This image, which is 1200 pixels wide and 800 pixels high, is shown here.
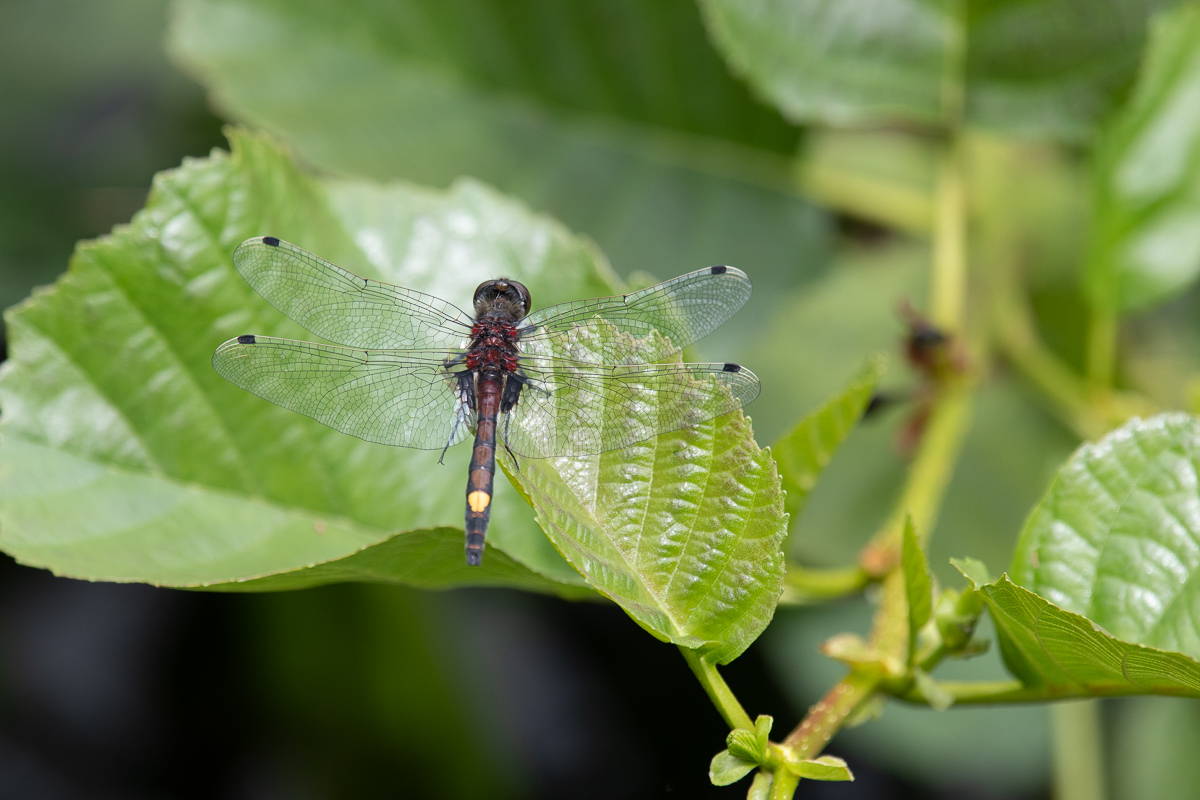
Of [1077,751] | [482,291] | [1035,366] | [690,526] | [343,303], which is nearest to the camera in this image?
[690,526]

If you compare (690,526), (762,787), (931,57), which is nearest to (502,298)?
(690,526)

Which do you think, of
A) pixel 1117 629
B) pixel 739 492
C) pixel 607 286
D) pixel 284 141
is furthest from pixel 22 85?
pixel 1117 629

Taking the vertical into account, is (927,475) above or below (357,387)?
below

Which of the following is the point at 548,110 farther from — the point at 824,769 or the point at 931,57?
the point at 824,769

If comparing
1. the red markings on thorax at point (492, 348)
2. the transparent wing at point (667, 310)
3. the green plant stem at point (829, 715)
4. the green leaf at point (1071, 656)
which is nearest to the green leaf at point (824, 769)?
the green plant stem at point (829, 715)

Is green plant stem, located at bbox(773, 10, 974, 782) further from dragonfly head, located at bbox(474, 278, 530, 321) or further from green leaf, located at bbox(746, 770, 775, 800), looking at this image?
dragonfly head, located at bbox(474, 278, 530, 321)

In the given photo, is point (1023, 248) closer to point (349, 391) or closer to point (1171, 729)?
point (1171, 729)

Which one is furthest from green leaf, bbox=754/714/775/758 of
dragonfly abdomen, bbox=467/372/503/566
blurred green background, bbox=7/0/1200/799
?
blurred green background, bbox=7/0/1200/799
